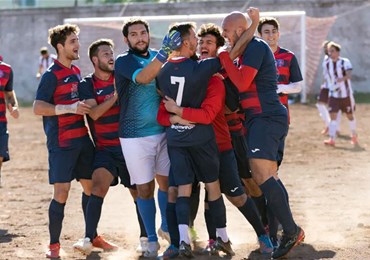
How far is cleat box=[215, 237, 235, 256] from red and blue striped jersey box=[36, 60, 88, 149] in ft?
5.25

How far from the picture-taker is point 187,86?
7.52m

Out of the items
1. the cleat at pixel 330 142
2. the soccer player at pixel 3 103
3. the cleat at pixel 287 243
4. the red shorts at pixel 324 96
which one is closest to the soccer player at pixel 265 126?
the cleat at pixel 287 243

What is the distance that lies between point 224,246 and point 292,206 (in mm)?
2790

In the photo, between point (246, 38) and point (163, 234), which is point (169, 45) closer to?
point (246, 38)

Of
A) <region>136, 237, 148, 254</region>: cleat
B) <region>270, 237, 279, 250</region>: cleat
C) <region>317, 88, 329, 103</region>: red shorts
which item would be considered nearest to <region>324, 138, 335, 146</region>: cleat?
<region>317, 88, 329, 103</region>: red shorts

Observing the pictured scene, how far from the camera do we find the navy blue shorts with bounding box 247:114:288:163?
7465 mm

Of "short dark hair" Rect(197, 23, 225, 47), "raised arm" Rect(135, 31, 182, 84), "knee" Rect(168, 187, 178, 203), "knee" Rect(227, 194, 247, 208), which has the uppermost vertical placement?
"short dark hair" Rect(197, 23, 225, 47)

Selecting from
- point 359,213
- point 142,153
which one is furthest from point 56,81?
point 359,213

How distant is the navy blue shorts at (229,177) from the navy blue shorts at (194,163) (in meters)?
0.18

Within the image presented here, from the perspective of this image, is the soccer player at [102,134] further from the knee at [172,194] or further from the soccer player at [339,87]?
the soccer player at [339,87]

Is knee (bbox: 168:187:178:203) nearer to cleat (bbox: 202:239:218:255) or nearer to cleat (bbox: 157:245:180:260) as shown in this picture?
cleat (bbox: 157:245:180:260)

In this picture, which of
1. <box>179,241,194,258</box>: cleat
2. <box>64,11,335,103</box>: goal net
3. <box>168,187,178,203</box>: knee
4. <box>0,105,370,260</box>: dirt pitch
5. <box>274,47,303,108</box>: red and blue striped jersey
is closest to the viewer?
<box>179,241,194,258</box>: cleat

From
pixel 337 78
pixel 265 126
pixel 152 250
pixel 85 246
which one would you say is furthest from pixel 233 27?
pixel 337 78

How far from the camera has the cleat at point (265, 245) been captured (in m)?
7.96
